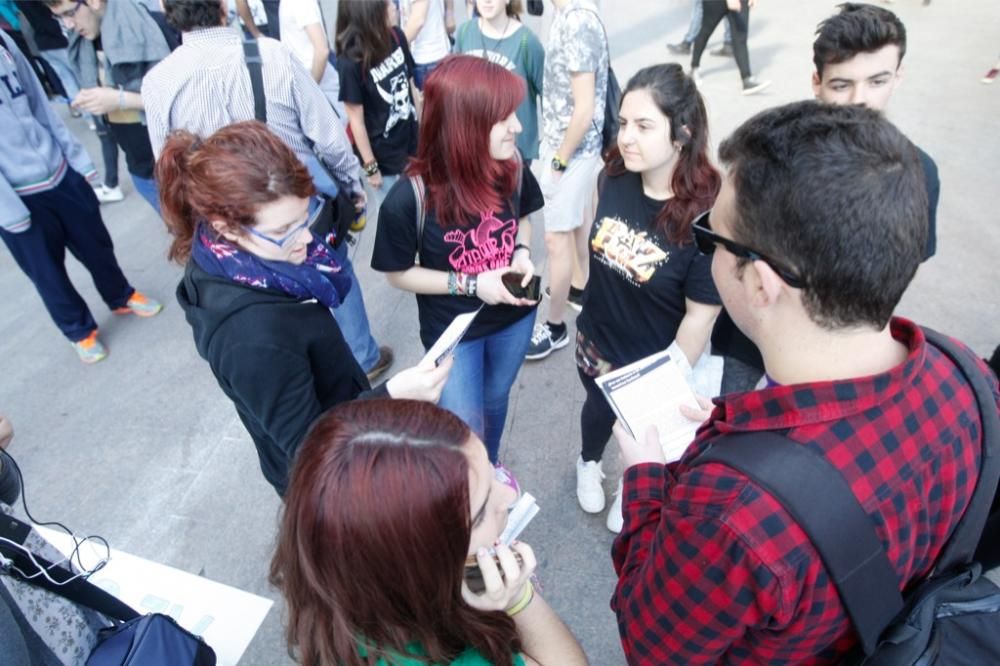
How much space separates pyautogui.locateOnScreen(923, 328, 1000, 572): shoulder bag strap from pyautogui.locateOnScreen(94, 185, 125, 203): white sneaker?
20.6ft

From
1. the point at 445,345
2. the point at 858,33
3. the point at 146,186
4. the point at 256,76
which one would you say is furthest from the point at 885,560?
the point at 146,186

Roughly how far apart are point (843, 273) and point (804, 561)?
1.51 ft

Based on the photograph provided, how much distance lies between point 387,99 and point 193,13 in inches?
46.7

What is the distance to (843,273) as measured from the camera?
912mm

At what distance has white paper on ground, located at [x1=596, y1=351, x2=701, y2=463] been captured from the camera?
1.53m

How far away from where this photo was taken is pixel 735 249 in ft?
3.40

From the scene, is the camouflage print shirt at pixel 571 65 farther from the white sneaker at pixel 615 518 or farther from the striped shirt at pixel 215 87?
the white sneaker at pixel 615 518

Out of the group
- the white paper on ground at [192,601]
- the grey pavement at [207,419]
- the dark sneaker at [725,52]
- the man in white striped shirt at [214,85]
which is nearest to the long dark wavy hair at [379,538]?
the white paper on ground at [192,601]

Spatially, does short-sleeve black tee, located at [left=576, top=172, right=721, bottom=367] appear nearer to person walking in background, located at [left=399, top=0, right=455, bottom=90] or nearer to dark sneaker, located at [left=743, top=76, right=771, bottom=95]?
person walking in background, located at [left=399, top=0, right=455, bottom=90]

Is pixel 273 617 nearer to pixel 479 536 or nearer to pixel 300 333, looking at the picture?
pixel 300 333

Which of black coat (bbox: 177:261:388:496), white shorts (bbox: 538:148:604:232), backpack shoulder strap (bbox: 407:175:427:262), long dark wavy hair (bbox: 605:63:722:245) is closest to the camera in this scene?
black coat (bbox: 177:261:388:496)

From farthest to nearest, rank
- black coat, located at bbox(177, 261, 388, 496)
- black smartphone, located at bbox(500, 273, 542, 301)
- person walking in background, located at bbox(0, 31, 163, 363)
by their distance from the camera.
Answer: person walking in background, located at bbox(0, 31, 163, 363) → black smartphone, located at bbox(500, 273, 542, 301) → black coat, located at bbox(177, 261, 388, 496)

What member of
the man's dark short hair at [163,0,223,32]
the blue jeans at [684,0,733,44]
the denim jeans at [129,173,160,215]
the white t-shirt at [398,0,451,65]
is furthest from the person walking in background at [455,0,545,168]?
the blue jeans at [684,0,733,44]

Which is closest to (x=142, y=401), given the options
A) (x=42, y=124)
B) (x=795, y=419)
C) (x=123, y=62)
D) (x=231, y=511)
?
(x=231, y=511)
